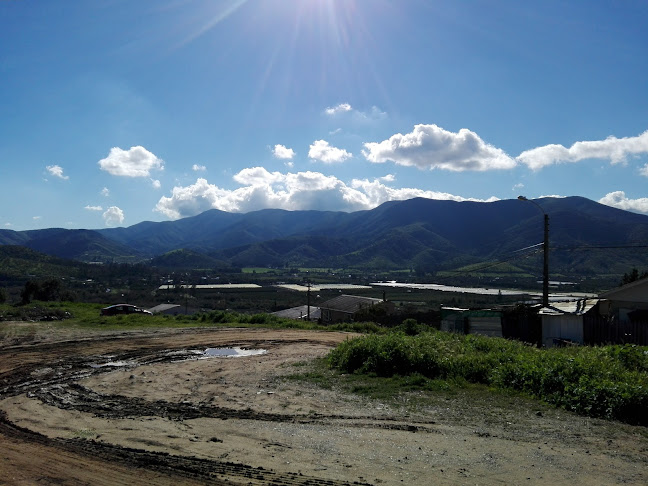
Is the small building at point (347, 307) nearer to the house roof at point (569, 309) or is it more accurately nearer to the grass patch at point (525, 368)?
the house roof at point (569, 309)

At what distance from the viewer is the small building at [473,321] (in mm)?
21422

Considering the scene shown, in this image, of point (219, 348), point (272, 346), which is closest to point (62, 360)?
point (219, 348)

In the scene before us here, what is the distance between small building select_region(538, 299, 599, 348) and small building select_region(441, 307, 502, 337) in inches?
73.3

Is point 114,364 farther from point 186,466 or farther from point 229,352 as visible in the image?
point 186,466

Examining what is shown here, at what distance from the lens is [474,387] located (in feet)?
37.8

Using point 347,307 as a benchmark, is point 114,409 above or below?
above

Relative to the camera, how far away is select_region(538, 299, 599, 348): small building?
18.7 m

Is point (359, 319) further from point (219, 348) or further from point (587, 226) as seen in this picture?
point (587, 226)

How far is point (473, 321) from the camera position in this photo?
2236 centimetres

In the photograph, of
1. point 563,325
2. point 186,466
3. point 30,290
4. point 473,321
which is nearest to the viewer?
point 186,466

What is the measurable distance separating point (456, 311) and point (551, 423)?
15285 mm

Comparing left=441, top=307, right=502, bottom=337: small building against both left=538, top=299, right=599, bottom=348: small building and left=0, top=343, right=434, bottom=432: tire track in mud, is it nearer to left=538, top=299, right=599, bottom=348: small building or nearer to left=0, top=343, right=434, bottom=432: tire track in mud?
left=538, top=299, right=599, bottom=348: small building

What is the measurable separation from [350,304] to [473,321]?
21.8 metres

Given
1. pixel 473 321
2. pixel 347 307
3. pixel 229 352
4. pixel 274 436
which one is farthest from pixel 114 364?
pixel 347 307
